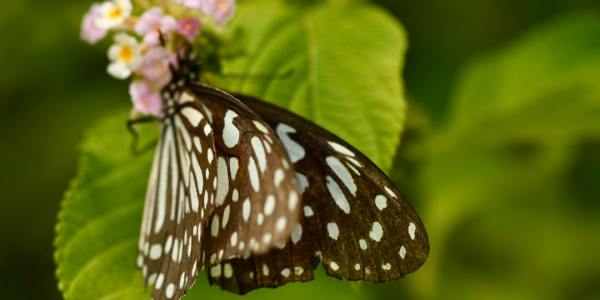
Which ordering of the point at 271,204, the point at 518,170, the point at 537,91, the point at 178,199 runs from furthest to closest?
the point at 518,170, the point at 537,91, the point at 178,199, the point at 271,204

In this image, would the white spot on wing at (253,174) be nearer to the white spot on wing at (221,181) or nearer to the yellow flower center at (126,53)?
the white spot on wing at (221,181)

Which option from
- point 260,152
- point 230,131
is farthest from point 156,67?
point 260,152

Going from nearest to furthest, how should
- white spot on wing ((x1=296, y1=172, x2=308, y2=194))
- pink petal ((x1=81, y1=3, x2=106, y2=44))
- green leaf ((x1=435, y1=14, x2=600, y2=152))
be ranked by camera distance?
white spot on wing ((x1=296, y1=172, x2=308, y2=194)) → pink petal ((x1=81, y1=3, x2=106, y2=44)) → green leaf ((x1=435, y1=14, x2=600, y2=152))

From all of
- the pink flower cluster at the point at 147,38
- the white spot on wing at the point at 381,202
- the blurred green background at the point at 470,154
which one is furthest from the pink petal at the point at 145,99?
the blurred green background at the point at 470,154

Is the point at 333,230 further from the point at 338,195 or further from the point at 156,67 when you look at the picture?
the point at 156,67

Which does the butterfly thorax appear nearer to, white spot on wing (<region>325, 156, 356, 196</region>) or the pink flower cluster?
the pink flower cluster

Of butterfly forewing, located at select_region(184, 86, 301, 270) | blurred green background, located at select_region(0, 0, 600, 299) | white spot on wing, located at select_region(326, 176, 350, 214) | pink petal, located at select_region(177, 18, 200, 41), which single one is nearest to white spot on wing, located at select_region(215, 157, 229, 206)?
butterfly forewing, located at select_region(184, 86, 301, 270)

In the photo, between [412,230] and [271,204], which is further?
[412,230]
